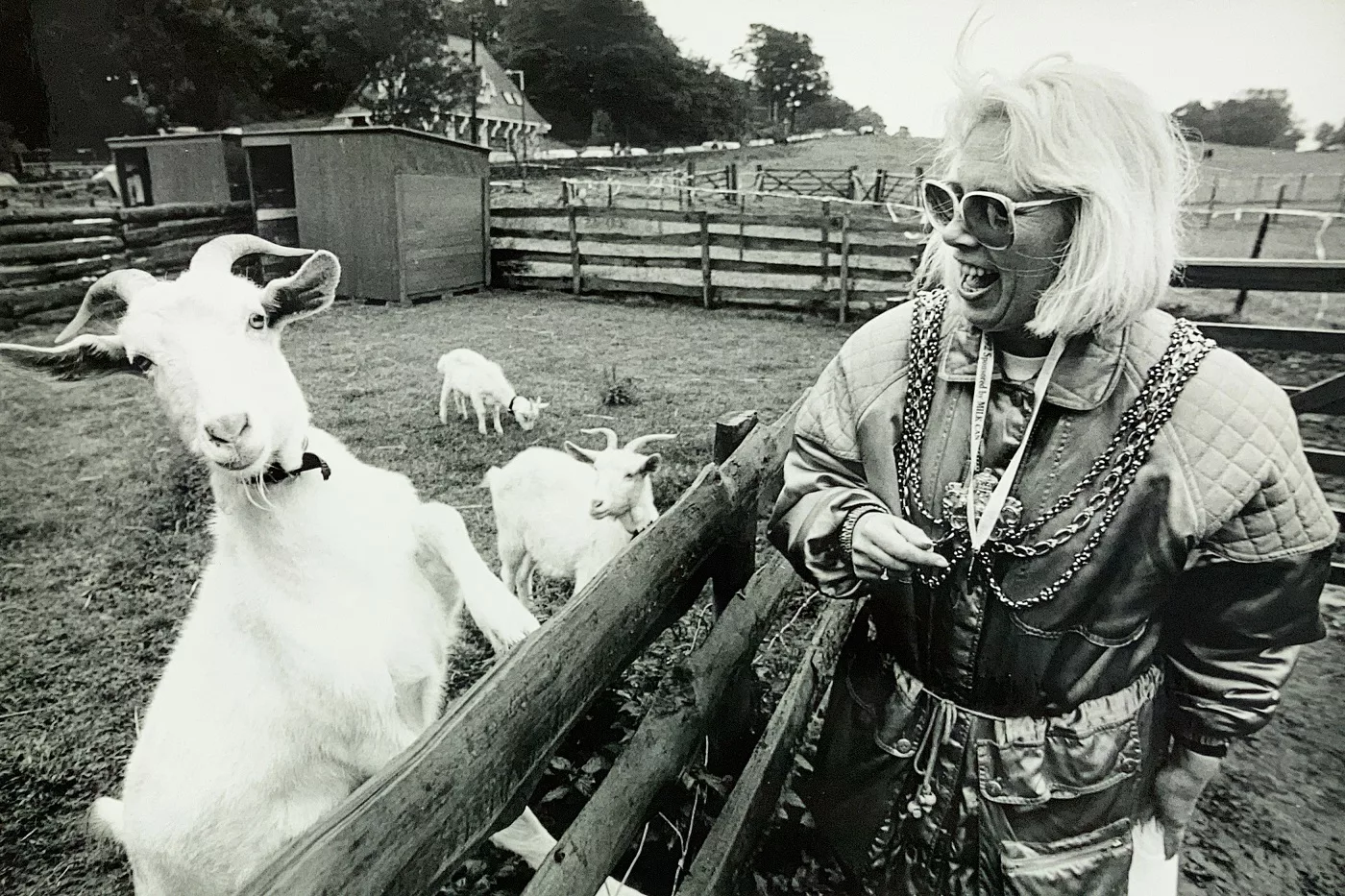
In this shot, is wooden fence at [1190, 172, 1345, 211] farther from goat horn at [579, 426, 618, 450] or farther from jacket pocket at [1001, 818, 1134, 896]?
goat horn at [579, 426, 618, 450]

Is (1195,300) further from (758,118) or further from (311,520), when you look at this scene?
(311,520)

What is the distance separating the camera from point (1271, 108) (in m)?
1.50

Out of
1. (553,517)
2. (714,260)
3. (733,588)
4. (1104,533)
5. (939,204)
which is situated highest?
(939,204)

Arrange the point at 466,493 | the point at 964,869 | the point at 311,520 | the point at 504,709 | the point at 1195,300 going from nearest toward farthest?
the point at 504,709 → the point at 964,869 → the point at 311,520 → the point at 466,493 → the point at 1195,300

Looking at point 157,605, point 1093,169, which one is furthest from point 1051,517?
point 157,605

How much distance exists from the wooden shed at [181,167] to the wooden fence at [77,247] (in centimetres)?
7

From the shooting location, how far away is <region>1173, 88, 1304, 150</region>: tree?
1.46 meters

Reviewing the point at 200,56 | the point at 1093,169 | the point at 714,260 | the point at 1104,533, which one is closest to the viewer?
the point at 1093,169

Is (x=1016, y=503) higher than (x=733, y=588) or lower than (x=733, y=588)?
higher

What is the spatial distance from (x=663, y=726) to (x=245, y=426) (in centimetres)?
109

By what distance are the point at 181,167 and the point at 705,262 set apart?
4.66 m

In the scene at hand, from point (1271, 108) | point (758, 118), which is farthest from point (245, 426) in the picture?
point (1271, 108)

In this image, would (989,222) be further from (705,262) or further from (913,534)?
(705,262)

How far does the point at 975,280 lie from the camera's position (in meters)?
1.10
